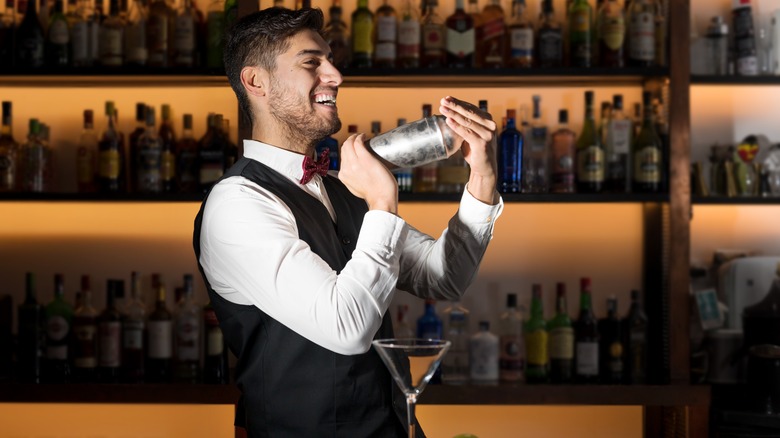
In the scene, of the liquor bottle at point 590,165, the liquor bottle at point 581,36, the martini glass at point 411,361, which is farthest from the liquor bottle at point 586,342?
the martini glass at point 411,361

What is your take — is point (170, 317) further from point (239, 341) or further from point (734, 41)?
point (734, 41)

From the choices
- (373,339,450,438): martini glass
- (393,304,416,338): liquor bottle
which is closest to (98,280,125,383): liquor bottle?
(393,304,416,338): liquor bottle

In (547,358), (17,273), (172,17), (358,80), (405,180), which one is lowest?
(547,358)

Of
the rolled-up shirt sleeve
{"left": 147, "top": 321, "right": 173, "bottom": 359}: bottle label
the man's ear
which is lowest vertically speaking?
{"left": 147, "top": 321, "right": 173, "bottom": 359}: bottle label

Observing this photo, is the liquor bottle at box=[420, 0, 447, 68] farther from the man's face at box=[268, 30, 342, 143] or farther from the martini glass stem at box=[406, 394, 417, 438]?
the martini glass stem at box=[406, 394, 417, 438]

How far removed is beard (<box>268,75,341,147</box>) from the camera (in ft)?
5.20

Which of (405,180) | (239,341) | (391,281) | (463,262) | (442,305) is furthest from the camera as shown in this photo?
(442,305)

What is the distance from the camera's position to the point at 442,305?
3.08 meters

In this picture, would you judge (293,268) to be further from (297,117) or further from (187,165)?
(187,165)

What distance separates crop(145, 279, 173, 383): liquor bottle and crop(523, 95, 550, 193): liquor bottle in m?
1.10

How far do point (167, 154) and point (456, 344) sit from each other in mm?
1005

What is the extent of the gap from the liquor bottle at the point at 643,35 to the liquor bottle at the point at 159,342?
1.51 metres

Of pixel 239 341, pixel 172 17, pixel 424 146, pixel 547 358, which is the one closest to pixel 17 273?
pixel 172 17

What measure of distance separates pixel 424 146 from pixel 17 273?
6.81 feet
